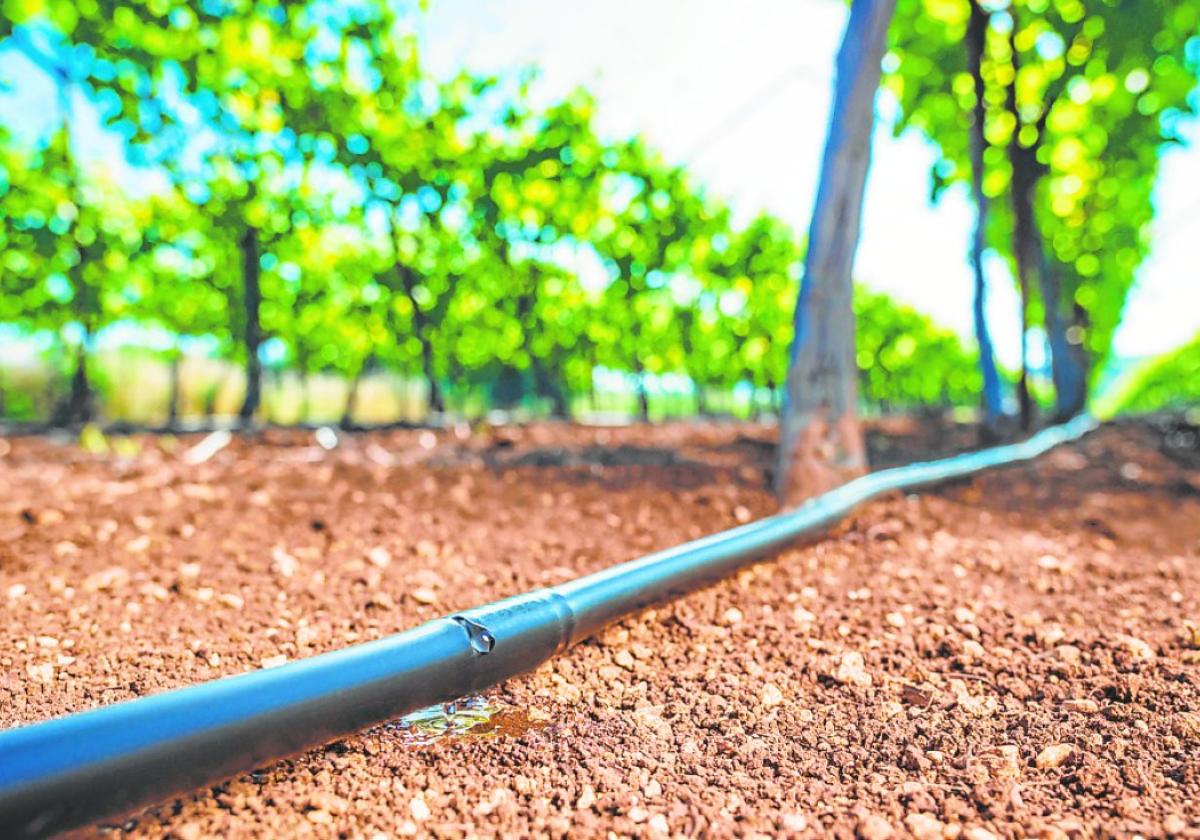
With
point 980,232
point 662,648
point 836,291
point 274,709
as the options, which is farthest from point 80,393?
point 980,232

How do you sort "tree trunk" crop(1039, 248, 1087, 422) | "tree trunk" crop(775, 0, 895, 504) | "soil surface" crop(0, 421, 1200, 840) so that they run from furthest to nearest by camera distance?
"tree trunk" crop(1039, 248, 1087, 422)
"tree trunk" crop(775, 0, 895, 504)
"soil surface" crop(0, 421, 1200, 840)

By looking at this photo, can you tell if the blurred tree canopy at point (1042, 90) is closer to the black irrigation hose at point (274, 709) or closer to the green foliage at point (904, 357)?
the black irrigation hose at point (274, 709)

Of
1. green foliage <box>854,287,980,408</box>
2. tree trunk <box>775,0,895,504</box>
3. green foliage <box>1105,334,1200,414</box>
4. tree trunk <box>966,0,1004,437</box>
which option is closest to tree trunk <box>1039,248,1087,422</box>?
tree trunk <box>966,0,1004,437</box>

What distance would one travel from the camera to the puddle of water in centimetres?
139

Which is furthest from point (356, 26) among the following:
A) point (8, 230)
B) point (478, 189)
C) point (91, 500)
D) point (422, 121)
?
point (91, 500)

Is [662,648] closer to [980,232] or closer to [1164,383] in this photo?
[980,232]

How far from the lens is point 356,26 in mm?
8133

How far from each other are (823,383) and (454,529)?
65.3 inches

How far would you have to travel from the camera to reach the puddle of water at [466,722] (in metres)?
1.39

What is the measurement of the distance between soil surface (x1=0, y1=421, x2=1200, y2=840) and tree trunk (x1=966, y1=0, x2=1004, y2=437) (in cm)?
462

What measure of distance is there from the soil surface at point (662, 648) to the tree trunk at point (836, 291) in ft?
0.95

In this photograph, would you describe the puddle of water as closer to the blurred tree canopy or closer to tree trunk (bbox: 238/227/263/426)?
the blurred tree canopy

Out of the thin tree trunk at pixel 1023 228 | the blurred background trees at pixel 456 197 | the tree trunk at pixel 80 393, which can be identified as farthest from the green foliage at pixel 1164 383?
the tree trunk at pixel 80 393

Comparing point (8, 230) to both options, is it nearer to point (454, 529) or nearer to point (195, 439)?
point (195, 439)
